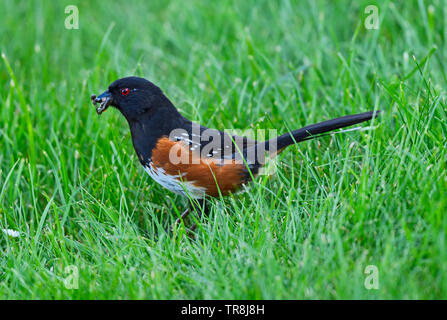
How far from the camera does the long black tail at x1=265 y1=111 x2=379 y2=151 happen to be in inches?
130

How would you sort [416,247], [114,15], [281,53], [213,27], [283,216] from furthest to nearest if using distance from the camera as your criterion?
1. [114,15]
2. [213,27]
3. [281,53]
4. [283,216]
5. [416,247]

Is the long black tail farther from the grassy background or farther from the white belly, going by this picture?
the white belly

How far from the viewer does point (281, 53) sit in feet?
17.5

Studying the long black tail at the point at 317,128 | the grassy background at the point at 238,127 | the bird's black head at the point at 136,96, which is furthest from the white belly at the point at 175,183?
the long black tail at the point at 317,128

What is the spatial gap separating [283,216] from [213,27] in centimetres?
316

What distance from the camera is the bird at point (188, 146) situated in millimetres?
3412

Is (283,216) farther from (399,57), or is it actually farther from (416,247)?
(399,57)

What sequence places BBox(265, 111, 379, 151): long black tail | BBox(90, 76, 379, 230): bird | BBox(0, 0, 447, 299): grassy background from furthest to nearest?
BBox(90, 76, 379, 230): bird
BBox(265, 111, 379, 151): long black tail
BBox(0, 0, 447, 299): grassy background

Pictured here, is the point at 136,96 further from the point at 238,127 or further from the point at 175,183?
the point at 238,127

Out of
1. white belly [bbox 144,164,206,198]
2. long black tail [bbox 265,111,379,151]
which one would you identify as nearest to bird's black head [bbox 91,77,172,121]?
white belly [bbox 144,164,206,198]

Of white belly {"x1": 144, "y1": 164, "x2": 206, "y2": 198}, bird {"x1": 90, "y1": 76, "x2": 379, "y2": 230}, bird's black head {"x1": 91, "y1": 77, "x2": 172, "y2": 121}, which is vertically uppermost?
bird's black head {"x1": 91, "y1": 77, "x2": 172, "y2": 121}

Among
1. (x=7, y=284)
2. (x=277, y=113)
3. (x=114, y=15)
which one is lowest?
(x=7, y=284)

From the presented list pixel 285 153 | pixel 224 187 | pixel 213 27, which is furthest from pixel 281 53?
pixel 224 187

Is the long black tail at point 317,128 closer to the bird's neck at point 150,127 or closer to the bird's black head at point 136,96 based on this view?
the bird's neck at point 150,127
